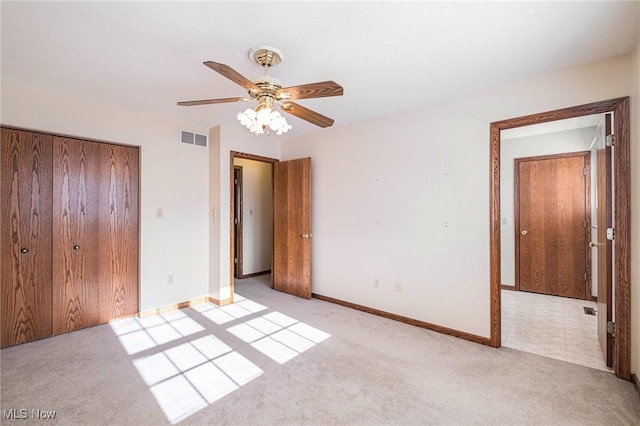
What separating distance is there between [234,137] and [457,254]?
312 cm

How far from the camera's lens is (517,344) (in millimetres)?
2674

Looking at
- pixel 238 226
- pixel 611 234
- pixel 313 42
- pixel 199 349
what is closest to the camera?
pixel 313 42

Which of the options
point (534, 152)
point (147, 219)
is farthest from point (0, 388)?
point (534, 152)

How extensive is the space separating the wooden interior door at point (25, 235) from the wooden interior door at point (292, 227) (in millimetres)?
2609

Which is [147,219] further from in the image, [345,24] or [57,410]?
[345,24]

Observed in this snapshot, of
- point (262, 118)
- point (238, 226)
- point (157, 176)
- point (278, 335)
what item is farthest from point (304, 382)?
point (238, 226)

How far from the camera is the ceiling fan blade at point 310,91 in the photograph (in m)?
1.72

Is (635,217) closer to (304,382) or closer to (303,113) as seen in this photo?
(303,113)

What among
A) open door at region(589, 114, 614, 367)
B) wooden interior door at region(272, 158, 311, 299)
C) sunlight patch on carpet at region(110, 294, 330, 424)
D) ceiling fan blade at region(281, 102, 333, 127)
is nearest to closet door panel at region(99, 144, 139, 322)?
sunlight patch on carpet at region(110, 294, 330, 424)

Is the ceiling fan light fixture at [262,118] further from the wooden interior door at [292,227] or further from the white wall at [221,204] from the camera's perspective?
the wooden interior door at [292,227]

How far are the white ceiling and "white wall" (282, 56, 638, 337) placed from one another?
226 mm

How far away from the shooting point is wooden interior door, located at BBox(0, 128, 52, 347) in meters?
2.56

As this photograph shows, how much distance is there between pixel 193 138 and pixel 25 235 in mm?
1948

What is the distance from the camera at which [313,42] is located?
1923mm
